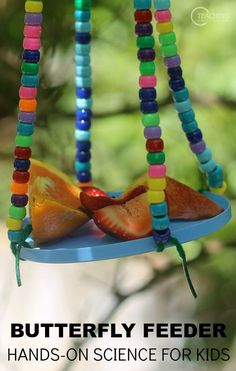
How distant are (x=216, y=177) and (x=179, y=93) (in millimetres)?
180

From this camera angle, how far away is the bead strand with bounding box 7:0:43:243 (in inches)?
36.1

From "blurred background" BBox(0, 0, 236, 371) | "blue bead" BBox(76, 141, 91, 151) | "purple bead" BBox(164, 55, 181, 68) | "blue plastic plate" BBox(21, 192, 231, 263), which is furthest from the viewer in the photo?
"blurred background" BBox(0, 0, 236, 371)

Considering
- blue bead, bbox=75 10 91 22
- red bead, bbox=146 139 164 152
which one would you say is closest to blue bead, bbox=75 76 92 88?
blue bead, bbox=75 10 91 22

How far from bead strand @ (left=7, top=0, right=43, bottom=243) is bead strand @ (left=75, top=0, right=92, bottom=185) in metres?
0.23

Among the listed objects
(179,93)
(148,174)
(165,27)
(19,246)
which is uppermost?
(165,27)

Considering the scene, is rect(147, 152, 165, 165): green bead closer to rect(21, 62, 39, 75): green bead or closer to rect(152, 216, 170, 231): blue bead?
rect(152, 216, 170, 231): blue bead

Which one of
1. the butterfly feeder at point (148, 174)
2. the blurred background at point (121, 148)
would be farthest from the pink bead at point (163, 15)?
the blurred background at point (121, 148)

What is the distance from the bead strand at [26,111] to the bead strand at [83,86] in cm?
23

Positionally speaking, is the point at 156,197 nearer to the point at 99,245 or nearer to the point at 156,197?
the point at 156,197

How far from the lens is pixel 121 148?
146 cm

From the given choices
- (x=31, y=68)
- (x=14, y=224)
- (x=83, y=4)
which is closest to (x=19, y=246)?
Answer: (x=14, y=224)

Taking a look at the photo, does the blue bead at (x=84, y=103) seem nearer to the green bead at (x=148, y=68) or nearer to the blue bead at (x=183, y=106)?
the blue bead at (x=183, y=106)

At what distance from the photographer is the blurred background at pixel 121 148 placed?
4.69 feet

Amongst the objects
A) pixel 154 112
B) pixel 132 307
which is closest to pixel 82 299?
pixel 132 307
